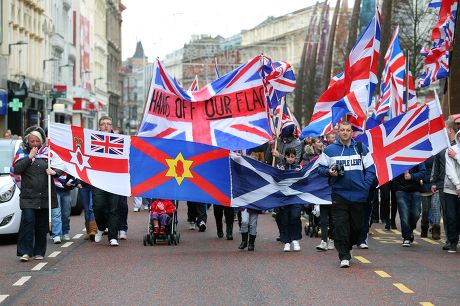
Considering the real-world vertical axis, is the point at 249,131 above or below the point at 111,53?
below

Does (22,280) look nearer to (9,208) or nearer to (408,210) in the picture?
(9,208)

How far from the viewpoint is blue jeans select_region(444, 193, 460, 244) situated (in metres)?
15.8

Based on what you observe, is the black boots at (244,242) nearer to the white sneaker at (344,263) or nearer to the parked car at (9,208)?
the white sneaker at (344,263)

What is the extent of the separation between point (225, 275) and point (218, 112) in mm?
4754

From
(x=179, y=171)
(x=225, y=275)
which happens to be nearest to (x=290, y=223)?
(x=179, y=171)

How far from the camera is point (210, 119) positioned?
16750mm

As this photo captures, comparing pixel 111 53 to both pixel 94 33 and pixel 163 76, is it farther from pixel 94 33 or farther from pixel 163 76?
pixel 163 76

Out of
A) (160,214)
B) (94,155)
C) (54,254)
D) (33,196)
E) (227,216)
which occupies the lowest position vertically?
(54,254)

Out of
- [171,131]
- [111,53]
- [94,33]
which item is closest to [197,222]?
[171,131]

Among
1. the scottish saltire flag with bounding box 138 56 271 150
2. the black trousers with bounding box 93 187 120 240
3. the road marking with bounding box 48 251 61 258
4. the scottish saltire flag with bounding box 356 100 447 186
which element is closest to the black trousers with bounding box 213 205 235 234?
the scottish saltire flag with bounding box 138 56 271 150

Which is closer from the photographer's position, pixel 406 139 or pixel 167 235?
pixel 406 139

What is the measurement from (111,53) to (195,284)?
10212cm

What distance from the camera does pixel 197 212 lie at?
19.5 meters

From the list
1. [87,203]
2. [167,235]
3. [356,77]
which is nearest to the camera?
[167,235]
